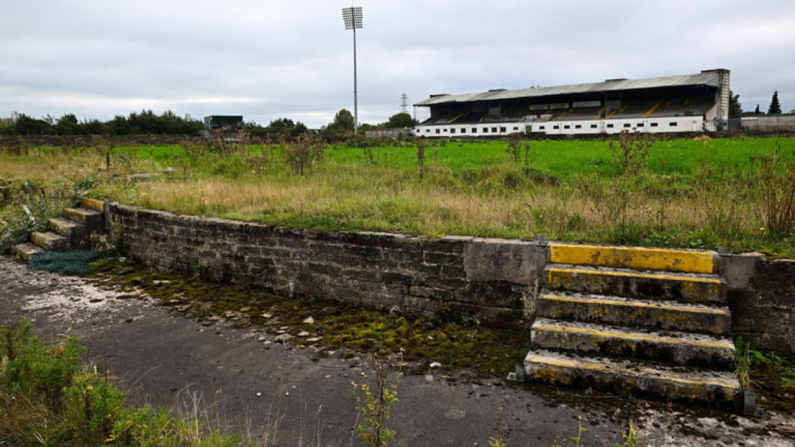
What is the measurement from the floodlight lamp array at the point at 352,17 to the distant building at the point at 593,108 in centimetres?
1622

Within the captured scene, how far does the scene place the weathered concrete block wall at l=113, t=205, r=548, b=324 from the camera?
5.23m

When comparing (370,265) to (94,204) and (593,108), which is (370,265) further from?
(593,108)

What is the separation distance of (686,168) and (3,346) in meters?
11.4

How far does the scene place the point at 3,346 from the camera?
3.99 metres

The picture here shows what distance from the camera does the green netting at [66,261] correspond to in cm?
838

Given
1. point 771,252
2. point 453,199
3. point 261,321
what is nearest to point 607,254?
point 771,252

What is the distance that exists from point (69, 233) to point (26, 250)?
0.83 m

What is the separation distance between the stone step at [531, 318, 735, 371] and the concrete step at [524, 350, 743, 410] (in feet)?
0.30

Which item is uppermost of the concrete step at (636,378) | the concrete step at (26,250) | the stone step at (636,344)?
the concrete step at (26,250)

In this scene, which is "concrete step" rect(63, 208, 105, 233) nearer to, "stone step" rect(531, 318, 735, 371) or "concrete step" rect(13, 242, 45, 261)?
"concrete step" rect(13, 242, 45, 261)

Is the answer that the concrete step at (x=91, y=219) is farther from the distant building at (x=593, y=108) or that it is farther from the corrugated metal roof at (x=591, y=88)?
the corrugated metal roof at (x=591, y=88)

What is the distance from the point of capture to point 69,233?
9.37 m

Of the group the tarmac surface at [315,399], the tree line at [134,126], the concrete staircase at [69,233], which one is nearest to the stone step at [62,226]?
the concrete staircase at [69,233]

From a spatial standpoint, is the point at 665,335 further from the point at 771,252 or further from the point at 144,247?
the point at 144,247
